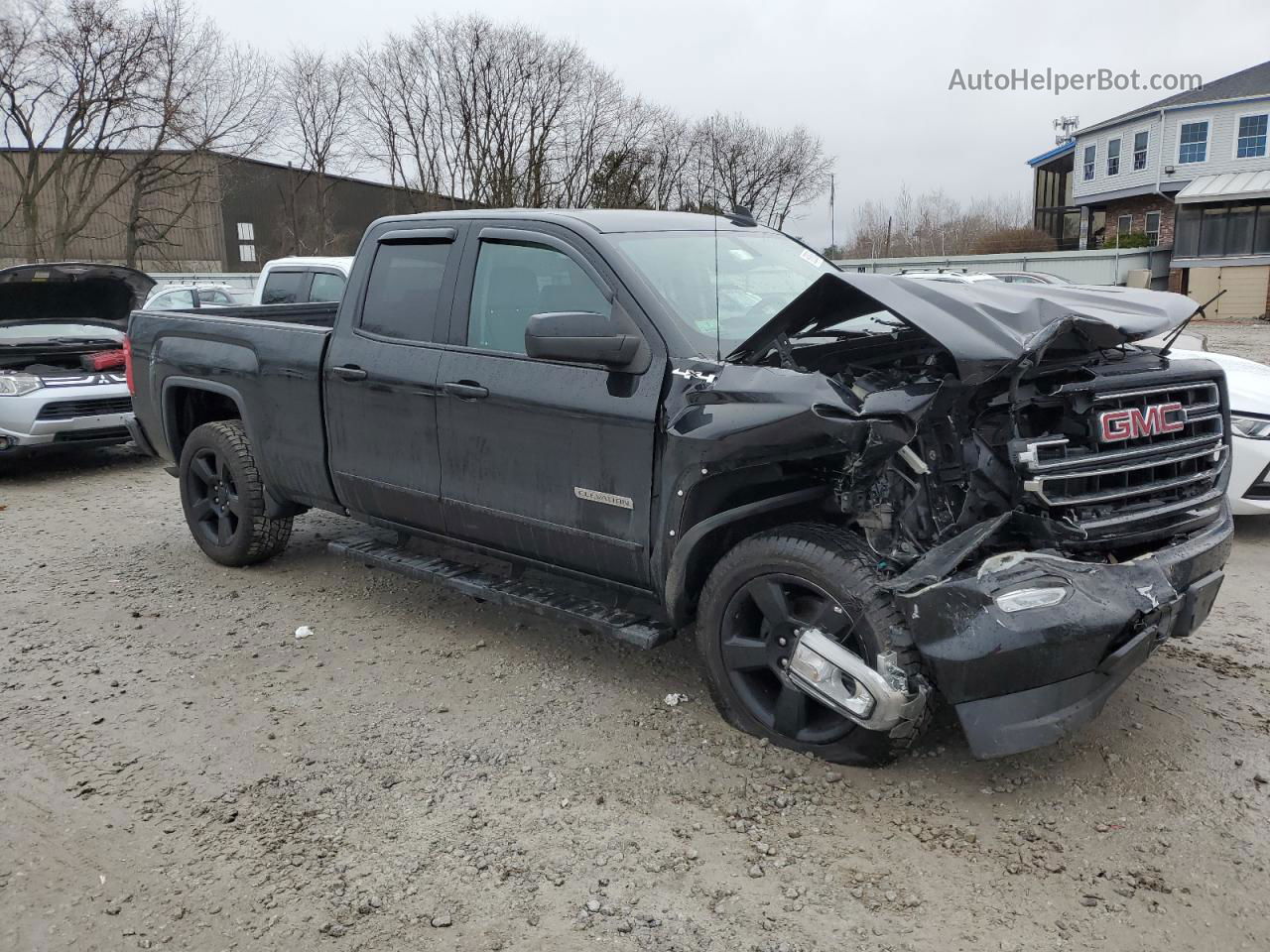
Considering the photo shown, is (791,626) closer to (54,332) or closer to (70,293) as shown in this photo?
(54,332)

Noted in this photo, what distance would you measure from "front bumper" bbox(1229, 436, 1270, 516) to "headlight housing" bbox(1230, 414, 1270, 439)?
0.03 meters

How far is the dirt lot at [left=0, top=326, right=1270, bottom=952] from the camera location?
2.77 metres

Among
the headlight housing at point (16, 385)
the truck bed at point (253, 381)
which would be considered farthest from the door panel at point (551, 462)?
the headlight housing at point (16, 385)

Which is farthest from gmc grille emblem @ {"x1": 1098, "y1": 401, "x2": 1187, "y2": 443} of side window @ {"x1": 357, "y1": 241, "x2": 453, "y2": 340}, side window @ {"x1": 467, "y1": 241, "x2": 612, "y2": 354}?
side window @ {"x1": 357, "y1": 241, "x2": 453, "y2": 340}

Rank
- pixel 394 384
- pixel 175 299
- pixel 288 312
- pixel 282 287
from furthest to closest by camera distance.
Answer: pixel 175 299
pixel 282 287
pixel 288 312
pixel 394 384

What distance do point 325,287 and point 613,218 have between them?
5810 millimetres

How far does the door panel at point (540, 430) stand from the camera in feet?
12.5

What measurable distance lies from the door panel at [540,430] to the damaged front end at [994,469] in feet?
0.86

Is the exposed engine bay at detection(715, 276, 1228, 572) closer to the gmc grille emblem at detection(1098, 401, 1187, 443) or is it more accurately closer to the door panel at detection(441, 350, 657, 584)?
the gmc grille emblem at detection(1098, 401, 1187, 443)

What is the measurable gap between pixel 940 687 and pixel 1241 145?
139ft

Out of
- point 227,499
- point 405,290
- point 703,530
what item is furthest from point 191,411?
point 703,530

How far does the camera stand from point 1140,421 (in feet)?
11.0

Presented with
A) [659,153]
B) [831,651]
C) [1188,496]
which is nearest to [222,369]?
[831,651]

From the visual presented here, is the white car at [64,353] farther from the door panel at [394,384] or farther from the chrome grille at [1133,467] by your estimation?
the chrome grille at [1133,467]
